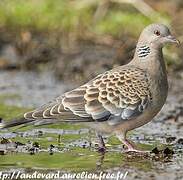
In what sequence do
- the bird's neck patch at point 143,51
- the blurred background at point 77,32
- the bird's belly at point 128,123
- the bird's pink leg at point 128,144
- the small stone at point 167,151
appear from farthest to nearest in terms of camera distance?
the blurred background at point 77,32, the bird's neck patch at point 143,51, the bird's belly at point 128,123, the bird's pink leg at point 128,144, the small stone at point 167,151

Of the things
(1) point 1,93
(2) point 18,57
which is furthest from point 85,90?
(2) point 18,57

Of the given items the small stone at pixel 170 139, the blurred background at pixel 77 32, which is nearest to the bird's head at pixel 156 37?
the small stone at pixel 170 139

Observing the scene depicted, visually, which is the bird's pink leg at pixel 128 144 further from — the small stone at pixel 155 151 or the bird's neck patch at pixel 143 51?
the bird's neck patch at pixel 143 51

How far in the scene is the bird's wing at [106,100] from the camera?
277 inches

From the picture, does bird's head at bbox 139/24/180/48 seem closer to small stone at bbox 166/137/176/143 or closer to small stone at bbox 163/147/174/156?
small stone at bbox 166/137/176/143

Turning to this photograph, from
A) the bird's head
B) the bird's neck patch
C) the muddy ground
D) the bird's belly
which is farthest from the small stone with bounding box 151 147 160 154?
the bird's head

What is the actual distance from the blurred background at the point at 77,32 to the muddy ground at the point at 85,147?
136 cm

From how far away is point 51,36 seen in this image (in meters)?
12.6

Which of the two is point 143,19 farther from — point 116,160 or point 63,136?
point 116,160

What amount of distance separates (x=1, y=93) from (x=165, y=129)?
289cm

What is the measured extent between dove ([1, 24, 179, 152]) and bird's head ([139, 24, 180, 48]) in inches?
9.5

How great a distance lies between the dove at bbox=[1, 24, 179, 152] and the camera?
23.0ft

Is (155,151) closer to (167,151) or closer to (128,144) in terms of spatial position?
(167,151)

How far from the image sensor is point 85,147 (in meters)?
7.19
